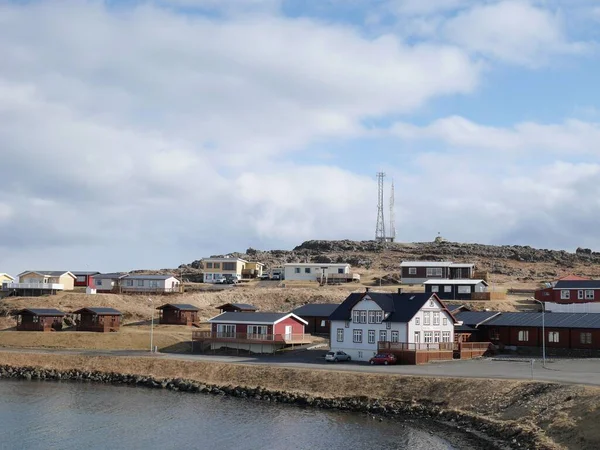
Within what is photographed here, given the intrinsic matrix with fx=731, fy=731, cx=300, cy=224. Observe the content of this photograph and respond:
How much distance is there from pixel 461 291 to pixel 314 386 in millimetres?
51189

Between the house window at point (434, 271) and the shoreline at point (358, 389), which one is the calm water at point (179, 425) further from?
the house window at point (434, 271)

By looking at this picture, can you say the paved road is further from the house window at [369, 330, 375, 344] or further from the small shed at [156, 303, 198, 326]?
the small shed at [156, 303, 198, 326]

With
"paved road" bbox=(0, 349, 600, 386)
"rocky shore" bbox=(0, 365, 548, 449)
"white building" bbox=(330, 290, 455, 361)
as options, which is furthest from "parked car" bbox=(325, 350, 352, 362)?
"rocky shore" bbox=(0, 365, 548, 449)

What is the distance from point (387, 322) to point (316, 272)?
5988cm

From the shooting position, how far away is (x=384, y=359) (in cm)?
6612

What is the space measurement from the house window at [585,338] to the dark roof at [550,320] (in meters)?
0.86

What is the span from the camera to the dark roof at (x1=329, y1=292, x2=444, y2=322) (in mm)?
69750

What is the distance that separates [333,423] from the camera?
1939 inches

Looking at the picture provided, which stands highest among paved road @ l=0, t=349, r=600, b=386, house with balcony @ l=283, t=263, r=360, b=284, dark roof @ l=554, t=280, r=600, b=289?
house with balcony @ l=283, t=263, r=360, b=284

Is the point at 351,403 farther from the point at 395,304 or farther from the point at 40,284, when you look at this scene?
the point at 40,284

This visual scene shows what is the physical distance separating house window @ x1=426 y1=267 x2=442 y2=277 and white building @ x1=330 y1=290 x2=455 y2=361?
48325mm

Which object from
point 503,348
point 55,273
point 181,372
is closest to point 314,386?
point 181,372

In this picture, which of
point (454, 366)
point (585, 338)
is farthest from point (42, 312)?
point (585, 338)

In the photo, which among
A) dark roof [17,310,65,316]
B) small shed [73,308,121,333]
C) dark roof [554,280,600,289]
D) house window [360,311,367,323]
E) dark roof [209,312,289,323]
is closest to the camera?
house window [360,311,367,323]
